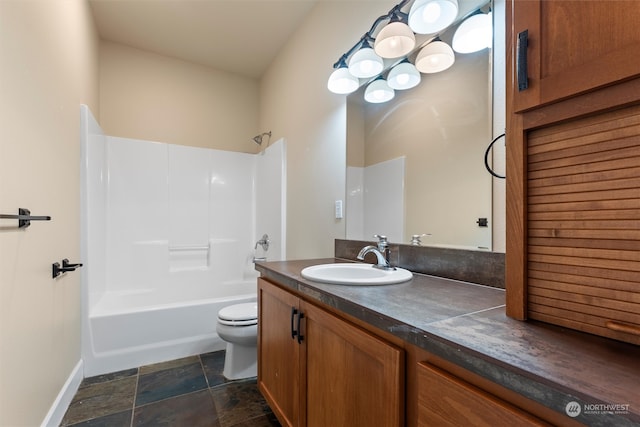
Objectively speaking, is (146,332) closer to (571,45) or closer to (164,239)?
(164,239)

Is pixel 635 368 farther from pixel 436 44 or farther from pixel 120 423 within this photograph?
pixel 120 423

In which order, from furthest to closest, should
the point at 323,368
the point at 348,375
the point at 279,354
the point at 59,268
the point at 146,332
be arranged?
the point at 146,332 → the point at 59,268 → the point at 279,354 → the point at 323,368 → the point at 348,375

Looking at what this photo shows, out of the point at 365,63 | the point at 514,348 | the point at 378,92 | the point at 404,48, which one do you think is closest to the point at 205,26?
the point at 365,63

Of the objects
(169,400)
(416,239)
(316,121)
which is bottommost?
(169,400)

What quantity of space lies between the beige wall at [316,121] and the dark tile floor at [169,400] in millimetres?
1011

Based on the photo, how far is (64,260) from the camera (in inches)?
63.7

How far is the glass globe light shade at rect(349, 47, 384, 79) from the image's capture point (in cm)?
162

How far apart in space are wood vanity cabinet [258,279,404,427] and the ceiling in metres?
2.12

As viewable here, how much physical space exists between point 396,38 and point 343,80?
44cm

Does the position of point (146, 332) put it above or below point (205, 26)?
below

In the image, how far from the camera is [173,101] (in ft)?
10.0

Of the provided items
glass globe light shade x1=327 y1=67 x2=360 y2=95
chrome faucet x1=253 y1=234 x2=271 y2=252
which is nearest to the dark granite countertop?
glass globe light shade x1=327 y1=67 x2=360 y2=95

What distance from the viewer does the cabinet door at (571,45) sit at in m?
0.52

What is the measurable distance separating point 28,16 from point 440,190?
196 centimetres
